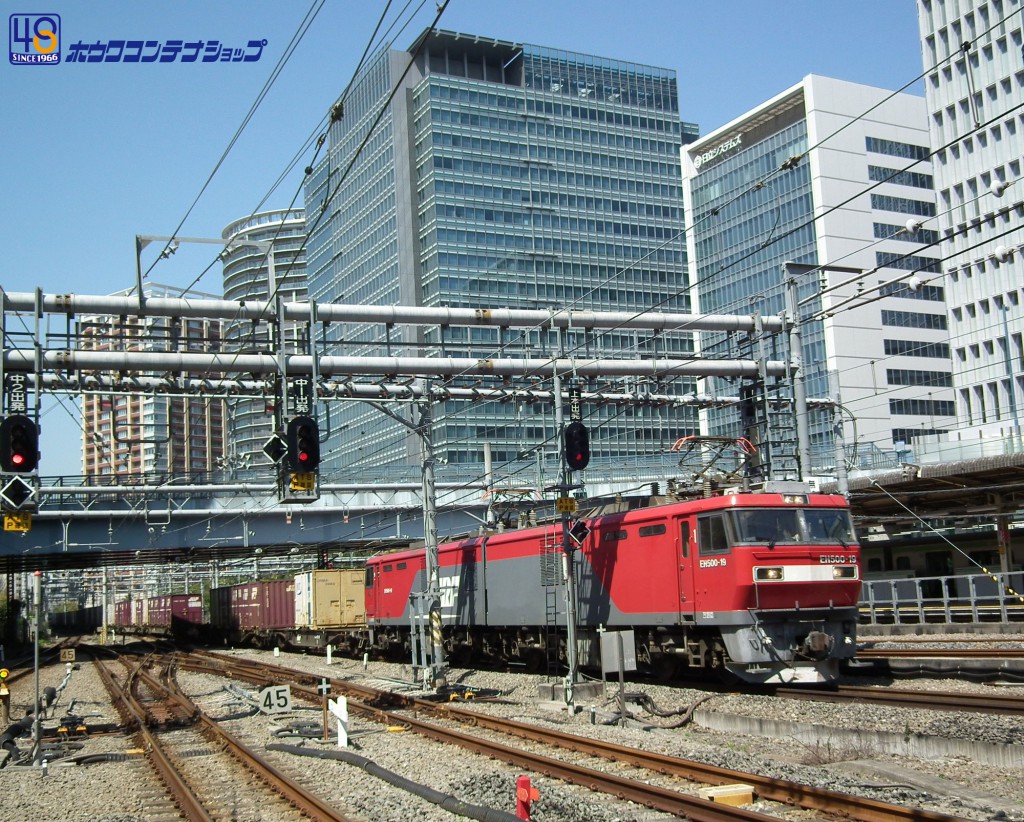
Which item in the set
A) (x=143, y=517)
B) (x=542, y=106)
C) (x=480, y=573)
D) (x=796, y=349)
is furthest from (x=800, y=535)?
(x=542, y=106)

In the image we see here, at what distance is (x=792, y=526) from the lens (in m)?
19.2

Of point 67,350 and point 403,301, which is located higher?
point 403,301

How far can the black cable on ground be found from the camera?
10711 millimetres

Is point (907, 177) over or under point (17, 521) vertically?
over

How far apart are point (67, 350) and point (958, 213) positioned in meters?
82.7

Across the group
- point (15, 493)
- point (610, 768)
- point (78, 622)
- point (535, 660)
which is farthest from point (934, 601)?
point (78, 622)

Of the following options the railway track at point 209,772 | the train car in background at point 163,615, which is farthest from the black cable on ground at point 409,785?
the train car in background at point 163,615

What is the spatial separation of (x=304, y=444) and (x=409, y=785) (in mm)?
8049

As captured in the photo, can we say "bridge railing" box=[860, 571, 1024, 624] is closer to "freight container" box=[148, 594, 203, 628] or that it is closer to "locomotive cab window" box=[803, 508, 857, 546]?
"locomotive cab window" box=[803, 508, 857, 546]

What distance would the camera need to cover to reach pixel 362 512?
49875 mm

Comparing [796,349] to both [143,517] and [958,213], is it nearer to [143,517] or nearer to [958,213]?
[143,517]

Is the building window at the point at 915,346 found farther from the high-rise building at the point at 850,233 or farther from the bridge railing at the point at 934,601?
the bridge railing at the point at 934,601

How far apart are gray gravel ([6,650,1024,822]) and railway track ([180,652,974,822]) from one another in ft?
0.72

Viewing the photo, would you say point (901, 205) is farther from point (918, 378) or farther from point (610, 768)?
point (610, 768)
